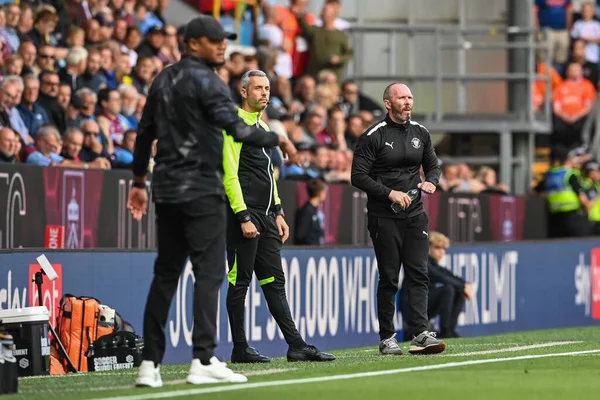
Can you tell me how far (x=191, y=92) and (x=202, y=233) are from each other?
847 mm

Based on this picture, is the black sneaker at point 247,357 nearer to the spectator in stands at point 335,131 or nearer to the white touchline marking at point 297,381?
the white touchline marking at point 297,381

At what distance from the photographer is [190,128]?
9555 mm

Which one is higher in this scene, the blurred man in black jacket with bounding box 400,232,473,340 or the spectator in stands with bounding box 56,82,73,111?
the spectator in stands with bounding box 56,82,73,111

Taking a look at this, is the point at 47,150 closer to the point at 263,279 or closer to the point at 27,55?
the point at 27,55

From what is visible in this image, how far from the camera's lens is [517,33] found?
26688 mm

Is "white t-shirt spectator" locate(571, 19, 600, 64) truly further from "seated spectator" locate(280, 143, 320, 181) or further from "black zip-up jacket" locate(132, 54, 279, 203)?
"black zip-up jacket" locate(132, 54, 279, 203)

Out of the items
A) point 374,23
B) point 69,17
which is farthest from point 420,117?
point 69,17

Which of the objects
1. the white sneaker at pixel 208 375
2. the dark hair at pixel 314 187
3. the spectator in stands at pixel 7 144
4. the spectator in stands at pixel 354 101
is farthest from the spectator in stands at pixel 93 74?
the white sneaker at pixel 208 375

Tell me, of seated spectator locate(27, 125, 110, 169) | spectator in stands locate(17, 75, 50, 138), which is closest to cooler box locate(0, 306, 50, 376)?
seated spectator locate(27, 125, 110, 169)

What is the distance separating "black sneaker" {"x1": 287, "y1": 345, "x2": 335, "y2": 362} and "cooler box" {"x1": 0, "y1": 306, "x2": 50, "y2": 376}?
1.99m

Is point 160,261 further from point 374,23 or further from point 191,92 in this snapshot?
point 374,23

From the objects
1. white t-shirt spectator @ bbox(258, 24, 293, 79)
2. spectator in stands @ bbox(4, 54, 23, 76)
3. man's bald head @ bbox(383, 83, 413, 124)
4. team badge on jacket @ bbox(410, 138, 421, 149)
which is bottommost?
team badge on jacket @ bbox(410, 138, 421, 149)

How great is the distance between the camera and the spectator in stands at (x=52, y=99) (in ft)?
56.1

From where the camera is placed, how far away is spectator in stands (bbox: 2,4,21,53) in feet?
58.1
